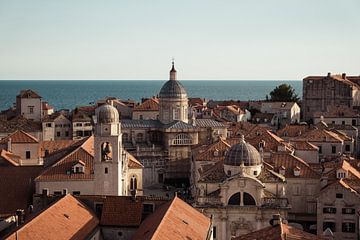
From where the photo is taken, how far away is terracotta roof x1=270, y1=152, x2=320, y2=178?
51.1m

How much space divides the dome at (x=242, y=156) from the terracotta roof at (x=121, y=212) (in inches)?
476

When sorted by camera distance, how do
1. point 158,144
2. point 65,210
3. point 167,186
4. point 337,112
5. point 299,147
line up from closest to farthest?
point 65,210, point 299,147, point 167,186, point 158,144, point 337,112

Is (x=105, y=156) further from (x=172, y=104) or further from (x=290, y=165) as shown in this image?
(x=172, y=104)

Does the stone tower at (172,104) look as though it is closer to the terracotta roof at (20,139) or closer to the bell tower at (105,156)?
the terracotta roof at (20,139)

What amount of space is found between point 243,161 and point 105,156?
11.2m

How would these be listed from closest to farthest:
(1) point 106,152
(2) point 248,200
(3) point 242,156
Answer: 1. (1) point 106,152
2. (2) point 248,200
3. (3) point 242,156

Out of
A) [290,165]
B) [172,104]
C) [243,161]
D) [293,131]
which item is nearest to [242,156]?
[243,161]

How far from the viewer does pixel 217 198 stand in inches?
1761

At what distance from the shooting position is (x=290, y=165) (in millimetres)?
52312

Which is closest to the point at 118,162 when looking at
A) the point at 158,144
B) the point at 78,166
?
the point at 78,166

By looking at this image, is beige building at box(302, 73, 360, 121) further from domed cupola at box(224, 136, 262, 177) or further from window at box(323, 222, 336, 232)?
domed cupola at box(224, 136, 262, 177)

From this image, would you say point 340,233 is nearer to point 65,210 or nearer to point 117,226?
point 117,226

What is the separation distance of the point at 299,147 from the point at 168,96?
821 inches

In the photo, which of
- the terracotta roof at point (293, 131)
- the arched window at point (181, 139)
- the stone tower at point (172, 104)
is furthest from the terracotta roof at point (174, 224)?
the terracotta roof at point (293, 131)
